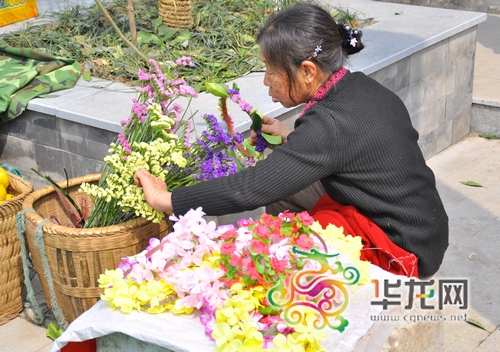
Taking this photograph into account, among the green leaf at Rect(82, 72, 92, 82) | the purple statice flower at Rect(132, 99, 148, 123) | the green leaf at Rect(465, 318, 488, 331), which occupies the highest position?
the purple statice flower at Rect(132, 99, 148, 123)

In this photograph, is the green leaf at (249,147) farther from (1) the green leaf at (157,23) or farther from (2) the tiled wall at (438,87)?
(1) the green leaf at (157,23)

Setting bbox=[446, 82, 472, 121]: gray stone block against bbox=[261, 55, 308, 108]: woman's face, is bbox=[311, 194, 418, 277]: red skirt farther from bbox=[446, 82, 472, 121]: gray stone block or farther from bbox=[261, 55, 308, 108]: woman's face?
bbox=[446, 82, 472, 121]: gray stone block

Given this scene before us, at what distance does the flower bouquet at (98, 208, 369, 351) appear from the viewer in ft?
6.14

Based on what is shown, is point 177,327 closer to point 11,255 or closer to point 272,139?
point 272,139

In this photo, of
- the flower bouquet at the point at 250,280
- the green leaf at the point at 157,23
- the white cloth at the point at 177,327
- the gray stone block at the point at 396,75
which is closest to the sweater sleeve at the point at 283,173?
the flower bouquet at the point at 250,280

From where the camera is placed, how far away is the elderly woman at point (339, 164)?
2189mm

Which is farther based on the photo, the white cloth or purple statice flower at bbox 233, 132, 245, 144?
purple statice flower at bbox 233, 132, 245, 144

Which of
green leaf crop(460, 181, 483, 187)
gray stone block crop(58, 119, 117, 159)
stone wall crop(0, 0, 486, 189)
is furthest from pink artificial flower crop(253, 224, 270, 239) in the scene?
green leaf crop(460, 181, 483, 187)

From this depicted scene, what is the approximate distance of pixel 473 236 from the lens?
12.1ft

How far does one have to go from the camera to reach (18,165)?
386 cm

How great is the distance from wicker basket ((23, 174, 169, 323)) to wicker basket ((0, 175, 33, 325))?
0.18m

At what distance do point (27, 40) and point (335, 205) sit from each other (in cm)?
294

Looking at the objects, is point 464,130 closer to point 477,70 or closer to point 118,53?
point 477,70

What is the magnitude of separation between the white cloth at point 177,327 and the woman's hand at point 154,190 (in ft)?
1.23
